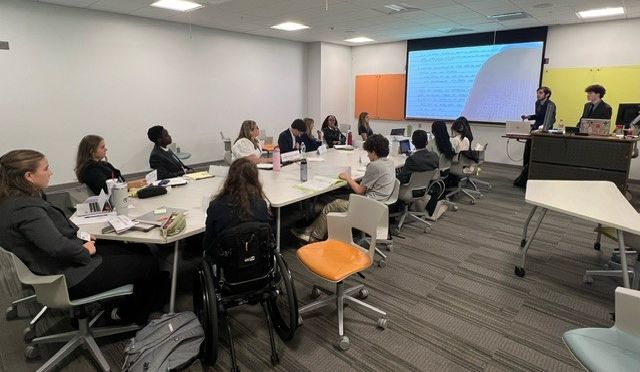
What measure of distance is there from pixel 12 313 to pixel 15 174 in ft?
4.21

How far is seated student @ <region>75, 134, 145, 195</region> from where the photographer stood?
9.59 ft

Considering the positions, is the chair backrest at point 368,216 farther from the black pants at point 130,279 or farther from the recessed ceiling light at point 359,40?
the recessed ceiling light at point 359,40

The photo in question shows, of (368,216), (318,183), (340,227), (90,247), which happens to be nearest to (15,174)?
(90,247)

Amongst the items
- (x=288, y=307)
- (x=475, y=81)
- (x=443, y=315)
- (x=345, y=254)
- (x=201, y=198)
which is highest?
(x=475, y=81)

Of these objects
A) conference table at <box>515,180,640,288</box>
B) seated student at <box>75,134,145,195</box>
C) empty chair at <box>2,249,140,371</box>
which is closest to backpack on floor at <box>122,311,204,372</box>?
empty chair at <box>2,249,140,371</box>

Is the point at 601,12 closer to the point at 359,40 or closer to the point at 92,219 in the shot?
the point at 359,40

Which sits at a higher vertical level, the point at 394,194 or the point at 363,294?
the point at 394,194

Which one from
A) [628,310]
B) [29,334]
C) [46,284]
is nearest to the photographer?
[628,310]

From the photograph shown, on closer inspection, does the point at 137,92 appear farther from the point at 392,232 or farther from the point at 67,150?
the point at 392,232

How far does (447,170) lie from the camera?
500 centimetres

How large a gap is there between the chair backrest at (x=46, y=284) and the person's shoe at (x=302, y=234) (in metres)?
2.07

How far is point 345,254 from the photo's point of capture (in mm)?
2391

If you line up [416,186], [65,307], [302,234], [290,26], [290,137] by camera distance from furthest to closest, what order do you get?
[290,26] → [290,137] → [416,186] → [302,234] → [65,307]

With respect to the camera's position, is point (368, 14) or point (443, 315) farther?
point (368, 14)
